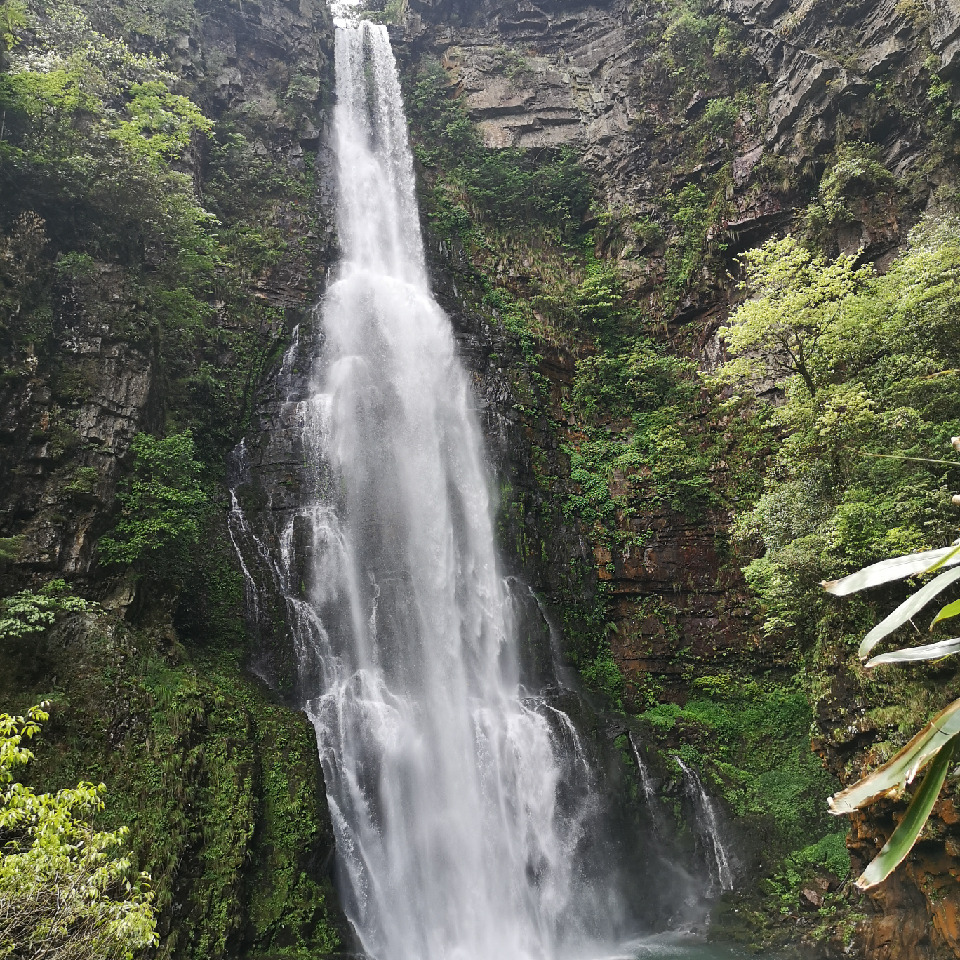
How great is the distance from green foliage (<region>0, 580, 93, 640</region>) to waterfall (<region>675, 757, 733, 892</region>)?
10.5 metres

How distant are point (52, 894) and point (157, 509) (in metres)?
6.80

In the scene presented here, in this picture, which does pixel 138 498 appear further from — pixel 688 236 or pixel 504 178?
pixel 504 178

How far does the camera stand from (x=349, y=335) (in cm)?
1784

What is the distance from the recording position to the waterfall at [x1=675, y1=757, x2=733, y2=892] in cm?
1120

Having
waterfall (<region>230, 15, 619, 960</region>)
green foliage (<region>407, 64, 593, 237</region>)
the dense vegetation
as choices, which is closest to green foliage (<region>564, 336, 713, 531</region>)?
waterfall (<region>230, 15, 619, 960</region>)

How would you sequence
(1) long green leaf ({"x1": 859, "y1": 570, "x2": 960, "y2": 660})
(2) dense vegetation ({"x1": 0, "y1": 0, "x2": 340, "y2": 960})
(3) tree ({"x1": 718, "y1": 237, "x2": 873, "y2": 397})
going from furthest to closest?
(3) tree ({"x1": 718, "y1": 237, "x2": 873, "y2": 397})
(2) dense vegetation ({"x1": 0, "y1": 0, "x2": 340, "y2": 960})
(1) long green leaf ({"x1": 859, "y1": 570, "x2": 960, "y2": 660})

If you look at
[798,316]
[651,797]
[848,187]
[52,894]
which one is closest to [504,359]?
[798,316]

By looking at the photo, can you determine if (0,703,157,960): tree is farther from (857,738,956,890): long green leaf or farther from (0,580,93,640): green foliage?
(857,738,956,890): long green leaf

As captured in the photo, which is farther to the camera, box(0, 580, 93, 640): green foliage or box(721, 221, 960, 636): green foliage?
box(721, 221, 960, 636): green foliage

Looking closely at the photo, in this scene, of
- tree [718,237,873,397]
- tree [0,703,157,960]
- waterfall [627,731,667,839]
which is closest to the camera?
tree [0,703,157,960]

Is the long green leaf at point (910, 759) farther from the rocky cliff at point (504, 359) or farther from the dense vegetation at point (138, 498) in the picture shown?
the rocky cliff at point (504, 359)

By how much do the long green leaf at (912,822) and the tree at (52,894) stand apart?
4.81 metres

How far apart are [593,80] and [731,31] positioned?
6.62 meters

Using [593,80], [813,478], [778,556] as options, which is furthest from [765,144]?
[778,556]
